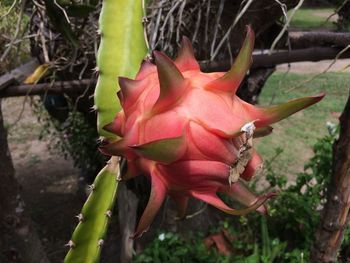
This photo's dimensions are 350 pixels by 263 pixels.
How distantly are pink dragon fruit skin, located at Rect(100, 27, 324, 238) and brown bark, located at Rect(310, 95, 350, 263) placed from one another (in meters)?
0.57

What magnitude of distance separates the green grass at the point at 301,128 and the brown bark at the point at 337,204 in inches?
72.9

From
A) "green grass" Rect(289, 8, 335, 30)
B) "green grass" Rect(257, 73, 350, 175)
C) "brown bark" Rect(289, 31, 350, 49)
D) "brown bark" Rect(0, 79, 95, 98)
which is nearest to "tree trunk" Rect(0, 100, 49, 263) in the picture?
"brown bark" Rect(0, 79, 95, 98)

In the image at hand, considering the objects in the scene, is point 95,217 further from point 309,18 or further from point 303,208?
point 309,18

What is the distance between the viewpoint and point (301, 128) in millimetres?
3809

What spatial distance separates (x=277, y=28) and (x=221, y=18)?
0.78 ft

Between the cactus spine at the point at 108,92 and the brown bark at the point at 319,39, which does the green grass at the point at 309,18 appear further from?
the cactus spine at the point at 108,92

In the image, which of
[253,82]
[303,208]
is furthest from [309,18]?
[253,82]

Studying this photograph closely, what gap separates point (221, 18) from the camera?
121 centimetres

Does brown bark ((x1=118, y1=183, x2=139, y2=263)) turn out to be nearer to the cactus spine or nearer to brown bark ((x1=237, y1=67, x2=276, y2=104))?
brown bark ((x1=237, y1=67, x2=276, y2=104))

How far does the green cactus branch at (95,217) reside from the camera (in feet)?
2.01

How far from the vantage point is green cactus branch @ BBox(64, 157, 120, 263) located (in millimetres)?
613

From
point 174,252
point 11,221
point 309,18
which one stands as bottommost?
point 309,18

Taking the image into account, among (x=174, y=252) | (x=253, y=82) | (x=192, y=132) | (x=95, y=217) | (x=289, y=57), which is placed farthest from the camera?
(x=174, y=252)

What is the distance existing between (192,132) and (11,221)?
38.7 inches
